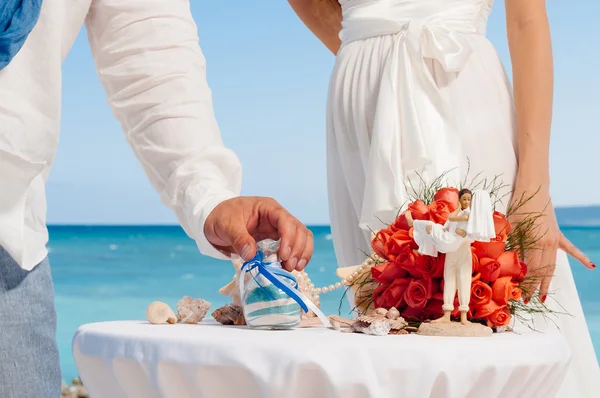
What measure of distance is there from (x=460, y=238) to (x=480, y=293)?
128 mm

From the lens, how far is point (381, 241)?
1.48 m

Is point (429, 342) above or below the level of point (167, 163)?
below

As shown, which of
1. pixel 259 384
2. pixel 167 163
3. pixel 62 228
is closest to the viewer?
pixel 259 384

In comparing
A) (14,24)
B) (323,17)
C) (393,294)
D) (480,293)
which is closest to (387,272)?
(393,294)

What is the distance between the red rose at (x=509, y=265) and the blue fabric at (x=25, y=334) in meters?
0.71

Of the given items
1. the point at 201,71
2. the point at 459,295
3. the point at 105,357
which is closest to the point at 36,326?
the point at 105,357

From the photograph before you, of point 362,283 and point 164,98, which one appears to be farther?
point 362,283

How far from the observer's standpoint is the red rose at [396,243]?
1432 mm

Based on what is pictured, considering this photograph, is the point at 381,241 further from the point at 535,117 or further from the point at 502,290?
the point at 535,117

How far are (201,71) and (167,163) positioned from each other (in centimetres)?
16

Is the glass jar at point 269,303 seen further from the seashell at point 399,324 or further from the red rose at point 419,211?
the red rose at point 419,211

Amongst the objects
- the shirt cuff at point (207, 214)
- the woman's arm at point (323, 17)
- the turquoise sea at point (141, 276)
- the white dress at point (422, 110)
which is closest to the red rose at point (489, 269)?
the shirt cuff at point (207, 214)

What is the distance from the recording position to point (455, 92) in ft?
7.50

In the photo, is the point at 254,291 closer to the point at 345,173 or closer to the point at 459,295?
the point at 459,295
